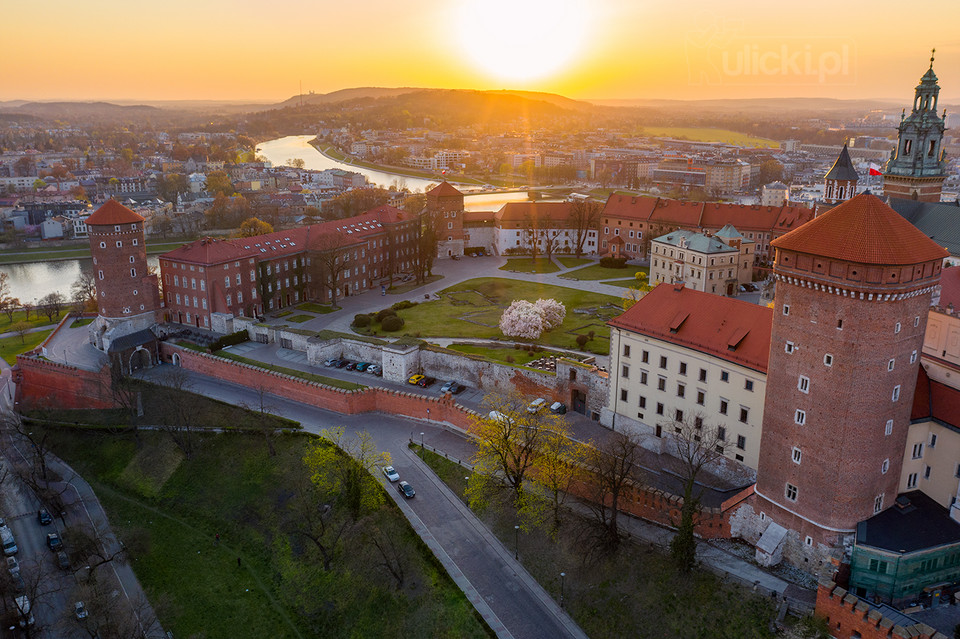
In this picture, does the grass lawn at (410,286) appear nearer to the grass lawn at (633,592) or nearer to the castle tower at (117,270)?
the castle tower at (117,270)

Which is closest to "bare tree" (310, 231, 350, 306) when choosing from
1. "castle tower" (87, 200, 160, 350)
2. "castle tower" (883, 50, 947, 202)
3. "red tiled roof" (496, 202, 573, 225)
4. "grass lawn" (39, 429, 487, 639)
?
"castle tower" (87, 200, 160, 350)

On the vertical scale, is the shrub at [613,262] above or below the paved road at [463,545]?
above

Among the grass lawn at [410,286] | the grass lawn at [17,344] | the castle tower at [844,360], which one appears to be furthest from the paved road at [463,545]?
the grass lawn at [17,344]

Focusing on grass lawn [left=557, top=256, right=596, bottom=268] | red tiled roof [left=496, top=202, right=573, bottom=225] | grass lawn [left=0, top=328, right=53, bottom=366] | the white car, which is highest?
red tiled roof [left=496, top=202, right=573, bottom=225]

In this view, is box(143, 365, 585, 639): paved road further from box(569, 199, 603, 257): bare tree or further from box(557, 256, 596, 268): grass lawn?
box(569, 199, 603, 257): bare tree

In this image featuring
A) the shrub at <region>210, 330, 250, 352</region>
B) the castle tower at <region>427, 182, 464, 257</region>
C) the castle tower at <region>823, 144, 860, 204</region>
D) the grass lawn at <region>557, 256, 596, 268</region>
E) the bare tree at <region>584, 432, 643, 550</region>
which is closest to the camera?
the bare tree at <region>584, 432, 643, 550</region>

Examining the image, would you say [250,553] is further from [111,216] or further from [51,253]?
[51,253]

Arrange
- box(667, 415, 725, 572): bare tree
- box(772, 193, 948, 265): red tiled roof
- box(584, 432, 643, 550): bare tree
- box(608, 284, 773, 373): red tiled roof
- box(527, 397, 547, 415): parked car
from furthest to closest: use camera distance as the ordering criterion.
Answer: box(527, 397, 547, 415): parked car
box(608, 284, 773, 373): red tiled roof
box(667, 415, 725, 572): bare tree
box(584, 432, 643, 550): bare tree
box(772, 193, 948, 265): red tiled roof
